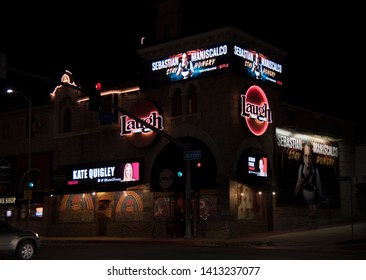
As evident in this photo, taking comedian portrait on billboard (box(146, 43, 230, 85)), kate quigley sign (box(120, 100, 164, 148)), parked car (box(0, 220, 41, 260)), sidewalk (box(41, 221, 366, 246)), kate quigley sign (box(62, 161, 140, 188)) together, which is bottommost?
sidewalk (box(41, 221, 366, 246))

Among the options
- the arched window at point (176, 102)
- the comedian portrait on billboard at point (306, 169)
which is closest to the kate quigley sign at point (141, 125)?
the arched window at point (176, 102)

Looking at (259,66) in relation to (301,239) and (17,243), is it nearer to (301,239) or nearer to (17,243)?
(301,239)

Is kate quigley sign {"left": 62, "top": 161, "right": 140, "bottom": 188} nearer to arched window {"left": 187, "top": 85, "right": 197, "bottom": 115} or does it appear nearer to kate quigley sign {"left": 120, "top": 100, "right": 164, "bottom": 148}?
kate quigley sign {"left": 120, "top": 100, "right": 164, "bottom": 148}

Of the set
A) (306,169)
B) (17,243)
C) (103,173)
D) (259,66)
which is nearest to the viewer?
(17,243)

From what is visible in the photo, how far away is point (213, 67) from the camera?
34594 mm

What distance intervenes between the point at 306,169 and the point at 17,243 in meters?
24.9

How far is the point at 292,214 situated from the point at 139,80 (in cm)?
1339

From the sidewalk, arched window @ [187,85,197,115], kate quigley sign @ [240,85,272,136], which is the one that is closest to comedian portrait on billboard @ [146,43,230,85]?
arched window @ [187,85,197,115]

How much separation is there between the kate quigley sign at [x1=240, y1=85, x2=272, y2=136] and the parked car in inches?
687

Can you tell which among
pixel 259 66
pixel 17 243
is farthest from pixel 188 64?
pixel 17 243

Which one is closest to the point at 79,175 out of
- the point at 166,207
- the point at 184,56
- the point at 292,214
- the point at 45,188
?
the point at 45,188

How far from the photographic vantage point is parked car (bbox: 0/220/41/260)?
62.2ft

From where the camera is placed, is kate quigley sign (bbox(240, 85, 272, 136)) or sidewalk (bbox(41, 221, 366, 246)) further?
kate quigley sign (bbox(240, 85, 272, 136))

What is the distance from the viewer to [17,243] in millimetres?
19297
